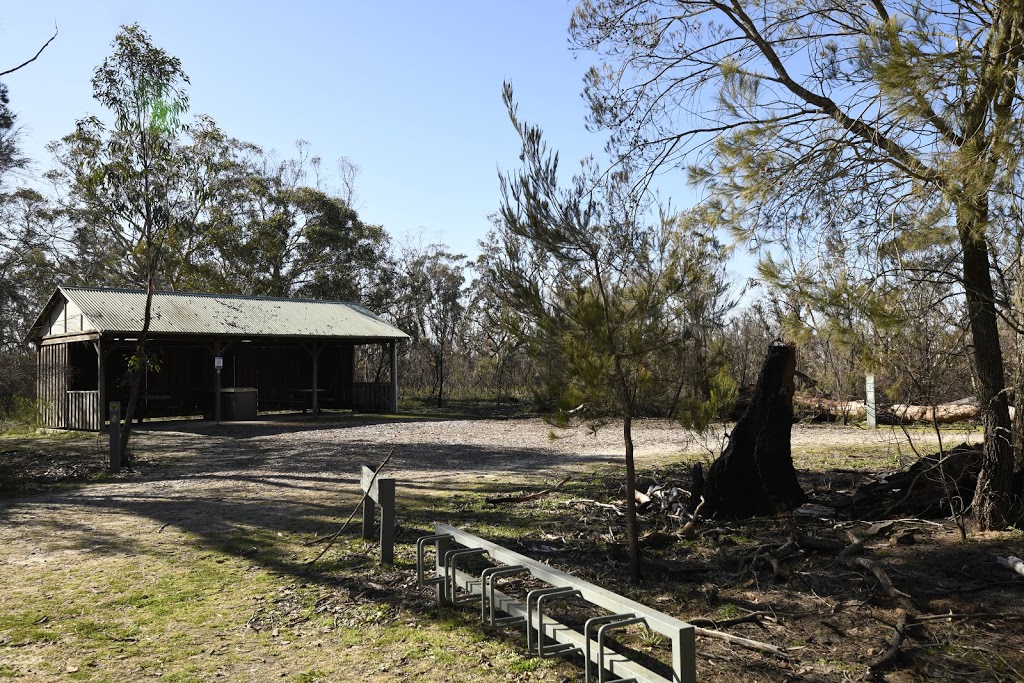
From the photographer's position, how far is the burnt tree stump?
7.13 m

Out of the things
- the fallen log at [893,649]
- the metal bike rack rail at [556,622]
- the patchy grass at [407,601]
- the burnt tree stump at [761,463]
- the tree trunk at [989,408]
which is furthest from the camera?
the burnt tree stump at [761,463]

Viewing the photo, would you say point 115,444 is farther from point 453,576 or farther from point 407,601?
point 453,576

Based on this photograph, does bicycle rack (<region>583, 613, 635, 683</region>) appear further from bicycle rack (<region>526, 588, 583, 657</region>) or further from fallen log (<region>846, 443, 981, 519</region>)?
fallen log (<region>846, 443, 981, 519</region>)

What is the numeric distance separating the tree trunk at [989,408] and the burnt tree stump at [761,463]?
1683 millimetres

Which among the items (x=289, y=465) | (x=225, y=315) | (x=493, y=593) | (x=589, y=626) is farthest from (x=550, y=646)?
(x=225, y=315)

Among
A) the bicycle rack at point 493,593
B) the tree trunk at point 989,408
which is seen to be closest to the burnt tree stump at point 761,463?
the tree trunk at point 989,408

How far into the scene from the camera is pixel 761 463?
7289mm

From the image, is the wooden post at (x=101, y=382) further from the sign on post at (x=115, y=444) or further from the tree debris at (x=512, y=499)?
the tree debris at (x=512, y=499)

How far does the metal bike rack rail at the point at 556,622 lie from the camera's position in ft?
10.5

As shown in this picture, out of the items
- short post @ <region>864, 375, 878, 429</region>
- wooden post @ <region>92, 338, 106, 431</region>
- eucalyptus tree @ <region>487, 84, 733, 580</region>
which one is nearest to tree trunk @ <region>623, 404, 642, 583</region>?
eucalyptus tree @ <region>487, 84, 733, 580</region>

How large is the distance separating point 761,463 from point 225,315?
17.7m

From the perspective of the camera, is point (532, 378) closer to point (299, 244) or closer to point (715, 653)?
point (715, 653)

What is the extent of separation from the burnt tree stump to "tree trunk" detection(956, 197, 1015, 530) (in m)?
1.68

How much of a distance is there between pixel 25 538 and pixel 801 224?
24.7 ft
